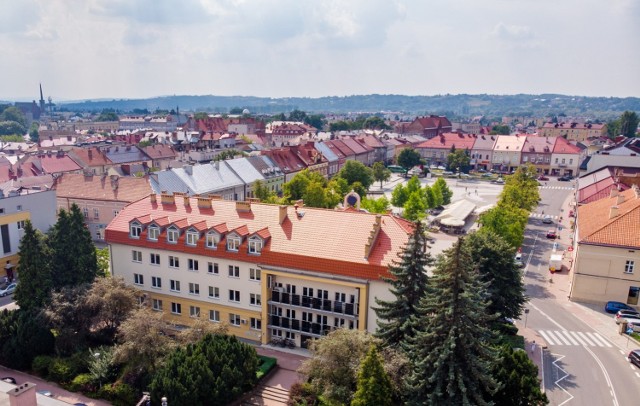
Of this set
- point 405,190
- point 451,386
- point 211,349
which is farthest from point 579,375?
point 405,190

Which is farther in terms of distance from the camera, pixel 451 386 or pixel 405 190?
pixel 405 190

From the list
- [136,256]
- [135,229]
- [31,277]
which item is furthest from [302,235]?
[31,277]

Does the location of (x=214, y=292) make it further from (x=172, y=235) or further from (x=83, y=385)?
(x=83, y=385)

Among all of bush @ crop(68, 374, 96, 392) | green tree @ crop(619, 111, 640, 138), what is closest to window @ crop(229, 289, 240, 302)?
bush @ crop(68, 374, 96, 392)

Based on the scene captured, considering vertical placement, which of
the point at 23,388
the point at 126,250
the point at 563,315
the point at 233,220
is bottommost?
the point at 563,315

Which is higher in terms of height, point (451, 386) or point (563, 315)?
point (451, 386)

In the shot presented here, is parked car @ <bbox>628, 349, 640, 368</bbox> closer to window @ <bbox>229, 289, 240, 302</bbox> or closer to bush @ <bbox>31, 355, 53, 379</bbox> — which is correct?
window @ <bbox>229, 289, 240, 302</bbox>

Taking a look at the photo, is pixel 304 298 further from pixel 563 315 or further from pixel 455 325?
pixel 563 315
